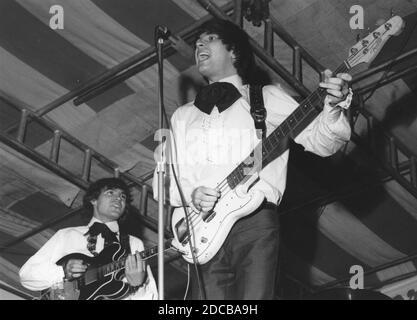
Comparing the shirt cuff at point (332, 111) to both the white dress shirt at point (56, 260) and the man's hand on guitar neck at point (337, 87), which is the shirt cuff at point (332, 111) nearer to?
the man's hand on guitar neck at point (337, 87)

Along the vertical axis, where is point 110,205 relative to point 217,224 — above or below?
above

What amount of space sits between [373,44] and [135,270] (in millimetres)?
1650

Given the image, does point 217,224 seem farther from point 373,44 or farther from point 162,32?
point 373,44

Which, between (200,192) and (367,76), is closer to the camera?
(200,192)

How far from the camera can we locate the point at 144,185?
6391 millimetres

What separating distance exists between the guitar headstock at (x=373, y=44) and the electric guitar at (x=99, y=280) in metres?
1.69

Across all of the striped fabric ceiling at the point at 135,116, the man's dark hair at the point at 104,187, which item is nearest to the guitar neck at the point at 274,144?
the man's dark hair at the point at 104,187

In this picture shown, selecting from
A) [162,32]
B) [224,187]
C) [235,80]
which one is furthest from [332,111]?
[162,32]

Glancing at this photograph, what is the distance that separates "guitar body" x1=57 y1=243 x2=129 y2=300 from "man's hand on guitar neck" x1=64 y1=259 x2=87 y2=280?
0.08 feet

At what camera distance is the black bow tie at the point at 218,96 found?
3.23 meters

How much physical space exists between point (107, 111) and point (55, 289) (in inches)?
74.6

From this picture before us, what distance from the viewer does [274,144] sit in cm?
302
